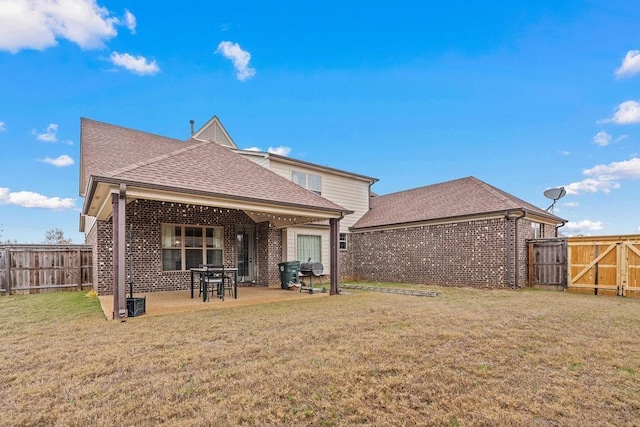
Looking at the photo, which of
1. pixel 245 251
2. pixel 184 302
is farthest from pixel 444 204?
pixel 184 302

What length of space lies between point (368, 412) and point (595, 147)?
2015 cm

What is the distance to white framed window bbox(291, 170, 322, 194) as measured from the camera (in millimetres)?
14944

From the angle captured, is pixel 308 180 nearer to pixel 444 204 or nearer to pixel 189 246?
pixel 444 204

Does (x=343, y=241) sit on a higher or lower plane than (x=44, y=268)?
higher

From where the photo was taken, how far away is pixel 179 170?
816cm

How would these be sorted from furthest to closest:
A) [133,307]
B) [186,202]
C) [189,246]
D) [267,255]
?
[267,255], [189,246], [186,202], [133,307]

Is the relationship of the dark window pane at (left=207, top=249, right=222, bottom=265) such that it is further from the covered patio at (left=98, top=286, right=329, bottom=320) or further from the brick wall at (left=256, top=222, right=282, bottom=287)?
the brick wall at (left=256, top=222, right=282, bottom=287)

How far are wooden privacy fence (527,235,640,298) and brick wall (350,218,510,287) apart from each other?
952mm

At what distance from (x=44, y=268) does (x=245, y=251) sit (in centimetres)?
668

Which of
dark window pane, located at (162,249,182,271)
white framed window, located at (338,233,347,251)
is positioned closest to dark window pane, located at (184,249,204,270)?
dark window pane, located at (162,249,182,271)

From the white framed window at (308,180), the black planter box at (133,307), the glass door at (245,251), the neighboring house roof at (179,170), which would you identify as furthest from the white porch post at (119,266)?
the white framed window at (308,180)

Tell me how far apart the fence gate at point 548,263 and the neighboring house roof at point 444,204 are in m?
1.27

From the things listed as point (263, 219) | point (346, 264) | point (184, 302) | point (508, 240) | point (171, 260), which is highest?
point (263, 219)

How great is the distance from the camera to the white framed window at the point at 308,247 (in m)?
14.5
